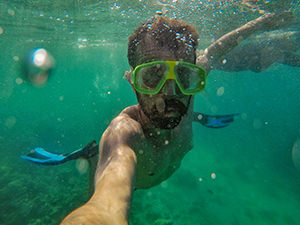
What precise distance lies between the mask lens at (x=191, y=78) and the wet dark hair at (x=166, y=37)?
236mm

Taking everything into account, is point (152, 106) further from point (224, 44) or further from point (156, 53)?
point (224, 44)

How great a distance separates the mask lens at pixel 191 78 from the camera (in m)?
2.76

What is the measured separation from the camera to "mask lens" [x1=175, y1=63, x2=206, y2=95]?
2.76 meters

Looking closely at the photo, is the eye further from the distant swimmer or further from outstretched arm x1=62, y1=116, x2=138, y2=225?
the distant swimmer

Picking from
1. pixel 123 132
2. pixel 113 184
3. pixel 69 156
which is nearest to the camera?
pixel 113 184

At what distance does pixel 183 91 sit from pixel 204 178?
1425 centimetres

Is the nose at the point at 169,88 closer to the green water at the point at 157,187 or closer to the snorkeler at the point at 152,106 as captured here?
the snorkeler at the point at 152,106

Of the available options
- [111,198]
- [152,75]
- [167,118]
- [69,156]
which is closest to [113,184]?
[111,198]

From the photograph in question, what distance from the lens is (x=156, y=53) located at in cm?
269

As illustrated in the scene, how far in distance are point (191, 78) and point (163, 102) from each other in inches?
26.4

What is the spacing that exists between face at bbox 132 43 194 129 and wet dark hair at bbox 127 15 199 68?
126 mm

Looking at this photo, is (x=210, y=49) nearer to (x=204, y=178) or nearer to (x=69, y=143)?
(x=204, y=178)

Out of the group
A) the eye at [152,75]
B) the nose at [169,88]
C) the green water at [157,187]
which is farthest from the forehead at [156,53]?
the green water at [157,187]

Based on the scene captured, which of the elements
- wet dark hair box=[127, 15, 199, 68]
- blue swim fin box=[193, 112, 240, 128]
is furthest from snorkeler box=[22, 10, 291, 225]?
blue swim fin box=[193, 112, 240, 128]
